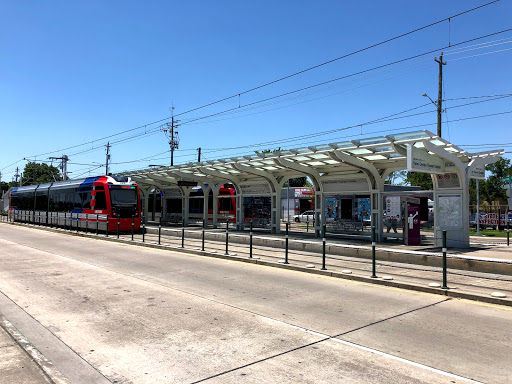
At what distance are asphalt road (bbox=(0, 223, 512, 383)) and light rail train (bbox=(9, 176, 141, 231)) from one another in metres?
12.1

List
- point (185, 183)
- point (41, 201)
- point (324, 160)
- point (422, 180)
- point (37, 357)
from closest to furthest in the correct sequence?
point (37, 357)
point (324, 160)
point (185, 183)
point (41, 201)
point (422, 180)

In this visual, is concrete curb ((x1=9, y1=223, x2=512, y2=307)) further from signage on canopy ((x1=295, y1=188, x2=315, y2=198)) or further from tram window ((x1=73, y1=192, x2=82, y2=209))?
signage on canopy ((x1=295, y1=188, x2=315, y2=198))

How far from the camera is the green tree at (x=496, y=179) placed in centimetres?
4747

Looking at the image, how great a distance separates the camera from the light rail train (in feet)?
74.0

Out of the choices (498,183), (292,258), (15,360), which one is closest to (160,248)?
(292,258)

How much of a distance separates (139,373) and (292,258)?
9008 millimetres

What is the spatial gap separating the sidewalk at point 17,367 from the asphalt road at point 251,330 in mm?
228

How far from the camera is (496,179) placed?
1884 inches

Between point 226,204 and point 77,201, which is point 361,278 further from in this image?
point 77,201

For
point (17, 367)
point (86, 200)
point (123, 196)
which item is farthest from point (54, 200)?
point (17, 367)

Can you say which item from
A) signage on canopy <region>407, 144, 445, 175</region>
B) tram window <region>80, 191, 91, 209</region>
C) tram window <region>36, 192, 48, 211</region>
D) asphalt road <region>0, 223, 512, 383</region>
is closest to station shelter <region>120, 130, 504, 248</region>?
signage on canopy <region>407, 144, 445, 175</region>

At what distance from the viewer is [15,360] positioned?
14.8 ft

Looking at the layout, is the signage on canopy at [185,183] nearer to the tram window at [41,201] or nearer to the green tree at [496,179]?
the tram window at [41,201]

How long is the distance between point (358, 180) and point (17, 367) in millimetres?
15785
